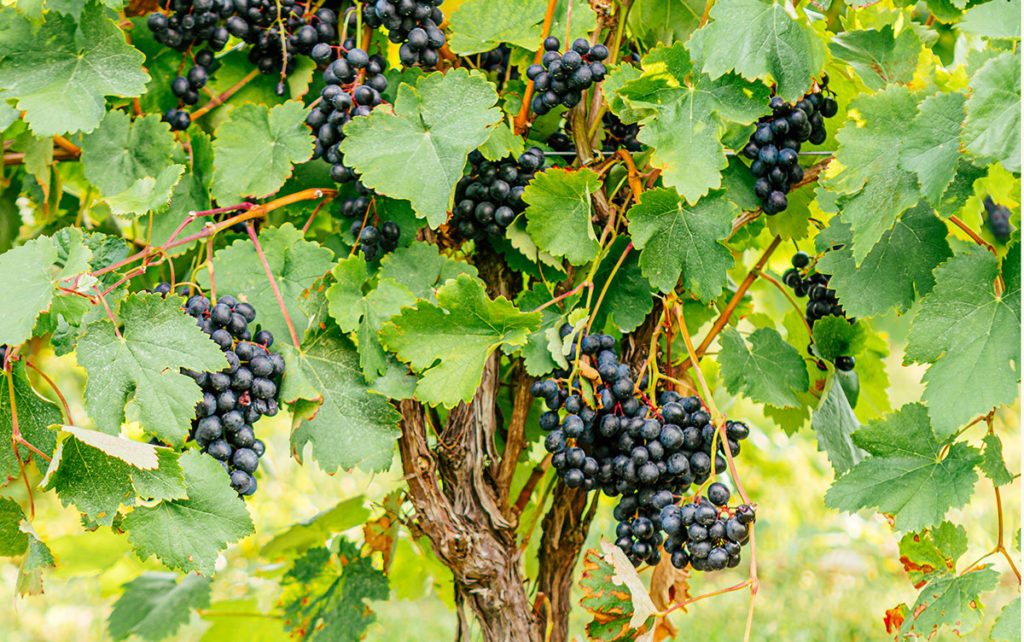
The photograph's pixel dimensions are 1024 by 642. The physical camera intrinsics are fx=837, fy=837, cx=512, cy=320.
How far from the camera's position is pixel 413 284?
1.31 metres

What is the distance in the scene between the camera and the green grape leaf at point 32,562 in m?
1.10

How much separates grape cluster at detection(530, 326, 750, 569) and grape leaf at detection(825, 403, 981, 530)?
17 cm

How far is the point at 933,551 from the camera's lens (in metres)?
1.33

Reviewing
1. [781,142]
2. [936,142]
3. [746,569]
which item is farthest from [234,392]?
[746,569]

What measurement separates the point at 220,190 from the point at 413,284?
0.34 meters

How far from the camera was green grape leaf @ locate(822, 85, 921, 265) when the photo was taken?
3.51 feet

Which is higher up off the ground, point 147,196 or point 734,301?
point 147,196

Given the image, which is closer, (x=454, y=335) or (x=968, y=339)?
(x=968, y=339)

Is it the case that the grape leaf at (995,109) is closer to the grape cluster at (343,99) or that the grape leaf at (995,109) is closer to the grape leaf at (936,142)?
the grape leaf at (936,142)

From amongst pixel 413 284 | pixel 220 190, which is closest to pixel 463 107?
pixel 413 284

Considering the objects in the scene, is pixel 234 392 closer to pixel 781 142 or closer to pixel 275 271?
pixel 275 271

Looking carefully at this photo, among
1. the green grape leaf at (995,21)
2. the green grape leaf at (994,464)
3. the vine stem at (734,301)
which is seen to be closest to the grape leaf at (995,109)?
the green grape leaf at (995,21)

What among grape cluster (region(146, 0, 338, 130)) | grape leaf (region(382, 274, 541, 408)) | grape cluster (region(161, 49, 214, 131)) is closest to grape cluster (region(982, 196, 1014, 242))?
grape leaf (region(382, 274, 541, 408))

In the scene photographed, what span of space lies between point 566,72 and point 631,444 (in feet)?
1.76
